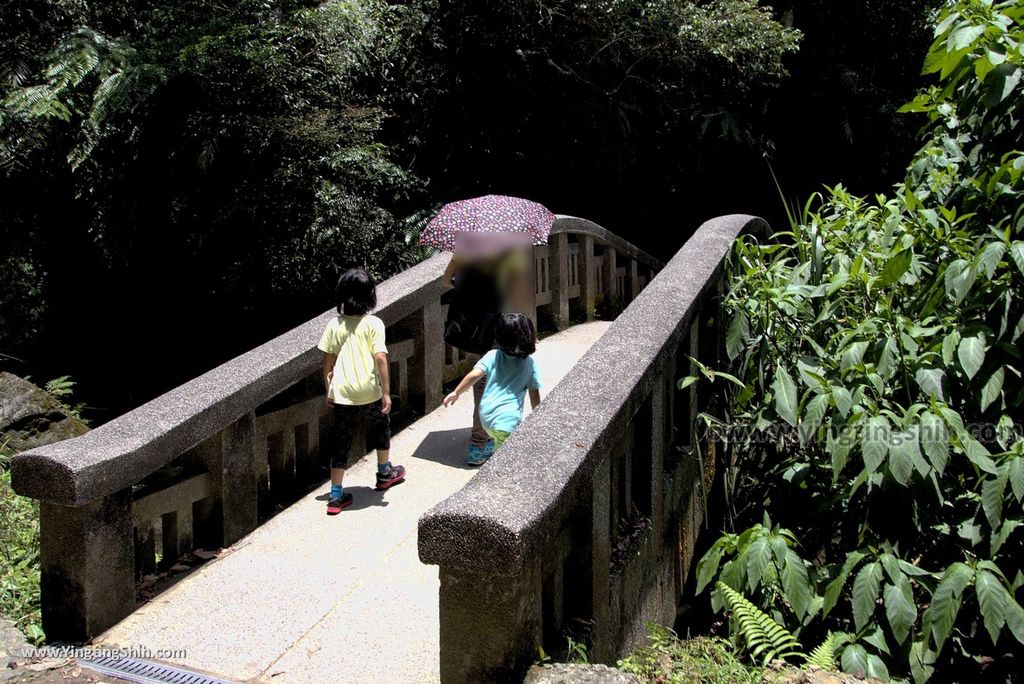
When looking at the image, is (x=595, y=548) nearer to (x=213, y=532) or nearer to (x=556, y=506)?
(x=556, y=506)

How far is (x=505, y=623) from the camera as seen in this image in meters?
3.14

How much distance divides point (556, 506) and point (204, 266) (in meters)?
9.40

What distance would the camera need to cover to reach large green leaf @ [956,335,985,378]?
4523 mm

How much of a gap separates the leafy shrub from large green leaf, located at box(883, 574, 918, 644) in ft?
2.35

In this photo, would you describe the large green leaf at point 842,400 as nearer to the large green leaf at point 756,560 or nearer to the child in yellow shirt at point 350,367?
the large green leaf at point 756,560

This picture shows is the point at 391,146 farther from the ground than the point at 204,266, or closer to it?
farther from the ground

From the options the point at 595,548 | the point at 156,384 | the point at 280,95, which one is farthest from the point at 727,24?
the point at 595,548

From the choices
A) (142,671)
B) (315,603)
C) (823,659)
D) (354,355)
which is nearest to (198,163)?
(354,355)

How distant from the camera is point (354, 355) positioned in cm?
544

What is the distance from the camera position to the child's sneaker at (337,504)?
5387 mm

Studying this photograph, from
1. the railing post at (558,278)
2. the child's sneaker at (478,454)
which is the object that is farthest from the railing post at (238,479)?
the railing post at (558,278)

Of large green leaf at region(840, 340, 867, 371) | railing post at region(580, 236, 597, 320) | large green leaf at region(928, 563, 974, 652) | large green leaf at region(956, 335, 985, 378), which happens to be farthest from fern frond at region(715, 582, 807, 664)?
→ railing post at region(580, 236, 597, 320)

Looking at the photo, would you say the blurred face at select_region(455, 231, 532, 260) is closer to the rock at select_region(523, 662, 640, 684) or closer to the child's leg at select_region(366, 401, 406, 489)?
the child's leg at select_region(366, 401, 406, 489)

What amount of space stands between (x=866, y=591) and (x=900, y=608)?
15cm
